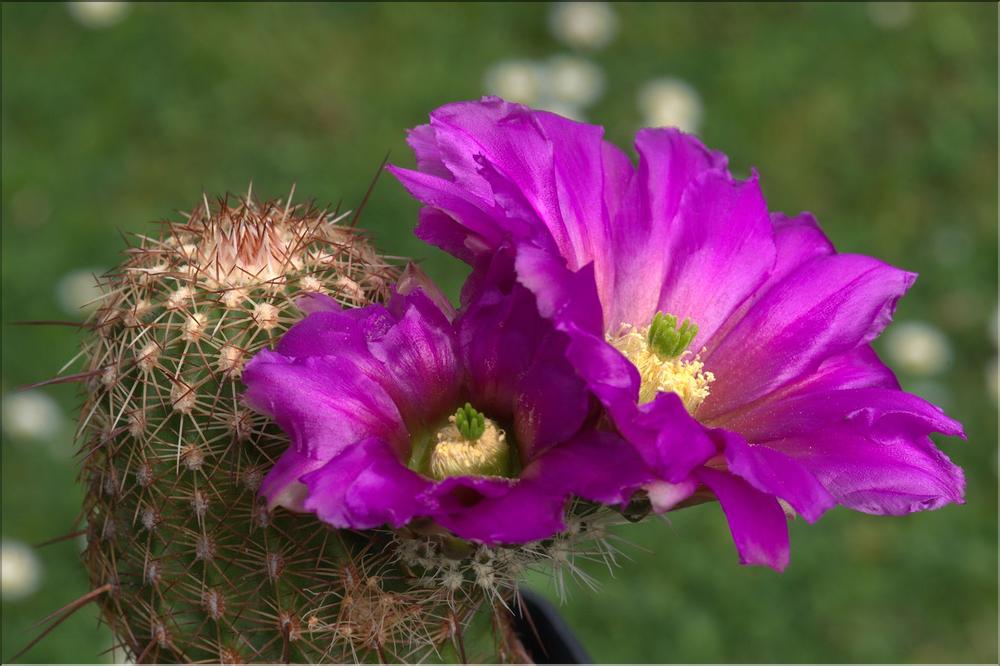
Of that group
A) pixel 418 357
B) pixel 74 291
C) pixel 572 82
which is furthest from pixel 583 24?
pixel 418 357

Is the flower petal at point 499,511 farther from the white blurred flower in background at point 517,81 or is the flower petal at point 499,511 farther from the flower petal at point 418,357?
the white blurred flower in background at point 517,81

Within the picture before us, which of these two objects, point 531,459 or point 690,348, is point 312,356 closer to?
point 531,459

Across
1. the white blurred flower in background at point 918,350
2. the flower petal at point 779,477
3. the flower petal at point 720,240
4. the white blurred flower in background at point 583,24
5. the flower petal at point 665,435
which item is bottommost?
the white blurred flower in background at point 918,350

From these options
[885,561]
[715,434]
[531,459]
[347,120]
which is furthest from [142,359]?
[347,120]

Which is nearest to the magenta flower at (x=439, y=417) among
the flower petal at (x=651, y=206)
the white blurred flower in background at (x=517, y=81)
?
the flower petal at (x=651, y=206)

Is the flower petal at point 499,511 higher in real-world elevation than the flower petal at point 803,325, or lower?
lower

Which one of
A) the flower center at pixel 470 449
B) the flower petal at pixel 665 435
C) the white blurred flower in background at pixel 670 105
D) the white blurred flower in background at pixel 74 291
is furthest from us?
the white blurred flower in background at pixel 670 105
